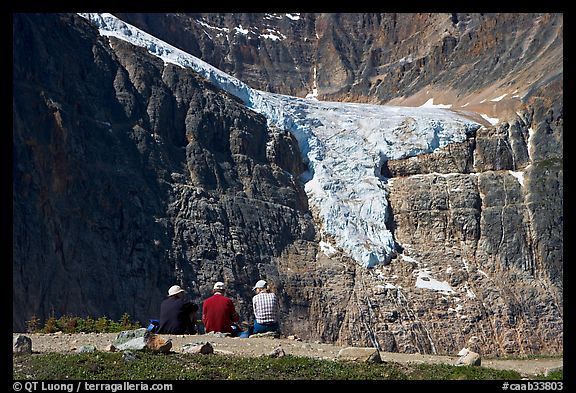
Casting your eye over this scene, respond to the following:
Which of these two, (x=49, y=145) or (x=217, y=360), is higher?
(x=49, y=145)

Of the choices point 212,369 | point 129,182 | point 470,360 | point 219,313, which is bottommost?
point 470,360

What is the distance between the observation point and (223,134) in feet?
212

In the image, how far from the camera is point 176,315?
63.6 feet

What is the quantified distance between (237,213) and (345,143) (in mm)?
13956

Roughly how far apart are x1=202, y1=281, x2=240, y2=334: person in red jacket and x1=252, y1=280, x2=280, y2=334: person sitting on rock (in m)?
0.47

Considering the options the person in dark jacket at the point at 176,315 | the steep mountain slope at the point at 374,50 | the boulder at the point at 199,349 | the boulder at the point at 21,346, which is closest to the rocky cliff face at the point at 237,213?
the person in dark jacket at the point at 176,315

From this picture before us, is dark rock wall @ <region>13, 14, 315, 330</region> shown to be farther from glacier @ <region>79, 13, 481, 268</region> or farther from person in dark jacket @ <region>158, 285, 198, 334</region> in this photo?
person in dark jacket @ <region>158, 285, 198, 334</region>

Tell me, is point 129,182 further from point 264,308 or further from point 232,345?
point 232,345

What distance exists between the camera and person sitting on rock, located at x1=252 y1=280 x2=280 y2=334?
65.7 ft

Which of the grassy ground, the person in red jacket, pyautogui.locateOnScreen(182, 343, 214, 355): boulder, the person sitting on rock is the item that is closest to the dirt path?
pyautogui.locateOnScreen(182, 343, 214, 355): boulder

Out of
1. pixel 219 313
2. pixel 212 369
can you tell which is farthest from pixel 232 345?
pixel 212 369
